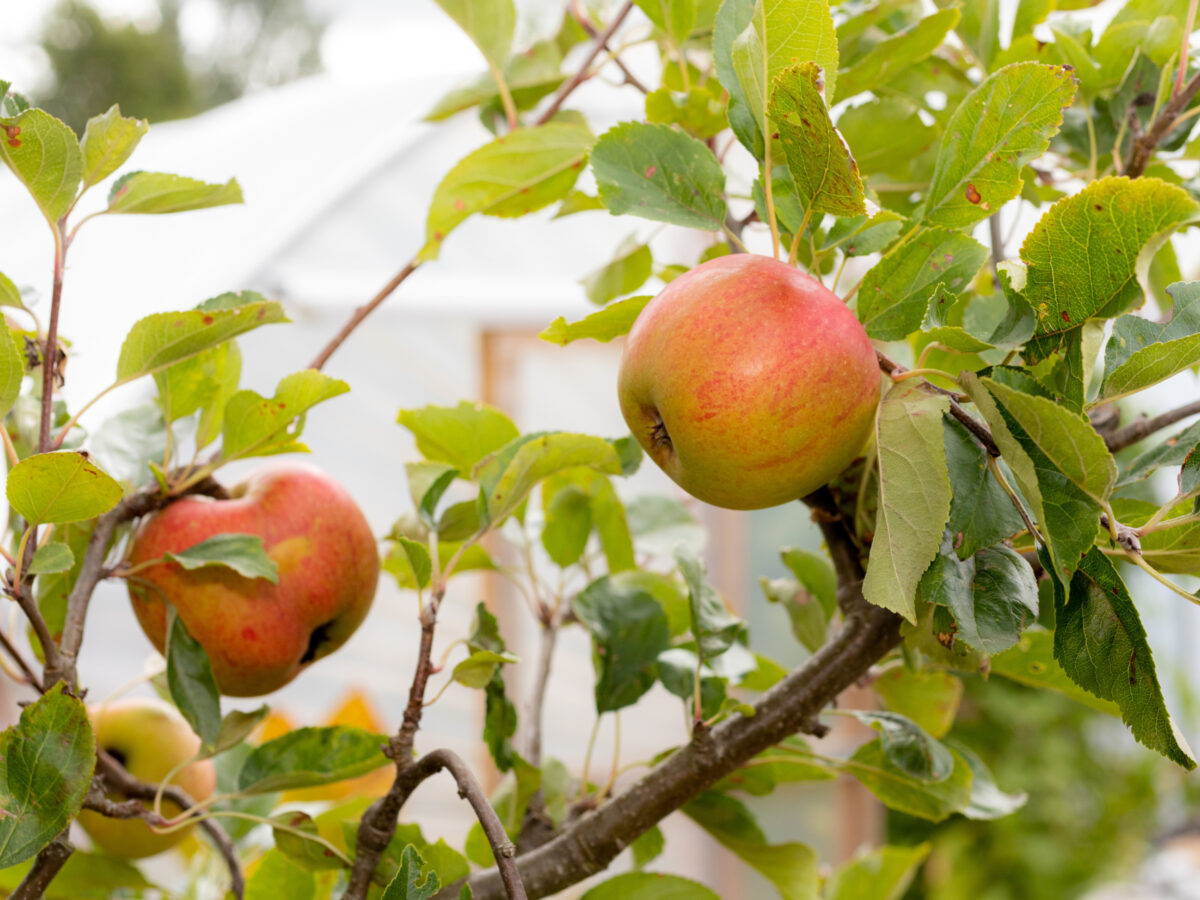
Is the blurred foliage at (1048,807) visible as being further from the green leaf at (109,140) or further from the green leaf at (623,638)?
A: the green leaf at (109,140)

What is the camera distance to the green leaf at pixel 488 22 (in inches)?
18.6

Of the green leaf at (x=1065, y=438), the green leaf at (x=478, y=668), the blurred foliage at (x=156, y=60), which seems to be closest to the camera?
the green leaf at (x=1065, y=438)

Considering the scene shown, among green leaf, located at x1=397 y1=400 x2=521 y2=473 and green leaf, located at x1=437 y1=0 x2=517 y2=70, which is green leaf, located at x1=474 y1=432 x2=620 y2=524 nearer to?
green leaf, located at x1=397 y1=400 x2=521 y2=473

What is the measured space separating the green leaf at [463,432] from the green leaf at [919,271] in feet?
0.62

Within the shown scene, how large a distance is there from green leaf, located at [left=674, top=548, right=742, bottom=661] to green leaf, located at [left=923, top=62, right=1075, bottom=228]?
0.16m

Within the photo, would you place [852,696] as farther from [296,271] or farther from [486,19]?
[486,19]

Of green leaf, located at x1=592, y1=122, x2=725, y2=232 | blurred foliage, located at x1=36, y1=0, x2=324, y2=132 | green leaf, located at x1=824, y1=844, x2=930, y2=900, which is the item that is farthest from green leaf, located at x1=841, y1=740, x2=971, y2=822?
blurred foliage, located at x1=36, y1=0, x2=324, y2=132

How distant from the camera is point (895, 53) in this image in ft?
1.31

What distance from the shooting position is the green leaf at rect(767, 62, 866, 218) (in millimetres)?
251

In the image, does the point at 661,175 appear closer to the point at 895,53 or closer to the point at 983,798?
the point at 895,53

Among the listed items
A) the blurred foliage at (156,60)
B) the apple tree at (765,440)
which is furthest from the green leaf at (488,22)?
the blurred foliage at (156,60)

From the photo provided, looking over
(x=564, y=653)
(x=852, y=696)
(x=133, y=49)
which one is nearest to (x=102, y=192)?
(x=564, y=653)

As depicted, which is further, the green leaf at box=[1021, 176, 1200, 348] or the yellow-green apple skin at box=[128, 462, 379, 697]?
the yellow-green apple skin at box=[128, 462, 379, 697]

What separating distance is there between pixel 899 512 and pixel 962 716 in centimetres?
298
